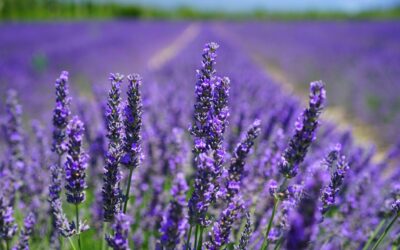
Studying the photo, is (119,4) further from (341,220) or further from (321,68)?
(341,220)

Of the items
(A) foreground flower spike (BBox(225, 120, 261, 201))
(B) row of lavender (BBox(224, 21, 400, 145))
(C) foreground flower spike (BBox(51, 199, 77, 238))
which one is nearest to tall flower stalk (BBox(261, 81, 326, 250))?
(A) foreground flower spike (BBox(225, 120, 261, 201))

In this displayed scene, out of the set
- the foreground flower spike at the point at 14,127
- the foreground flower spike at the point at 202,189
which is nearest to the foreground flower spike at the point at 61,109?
the foreground flower spike at the point at 202,189

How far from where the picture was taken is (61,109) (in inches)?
61.1

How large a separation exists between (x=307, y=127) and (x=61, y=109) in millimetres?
943

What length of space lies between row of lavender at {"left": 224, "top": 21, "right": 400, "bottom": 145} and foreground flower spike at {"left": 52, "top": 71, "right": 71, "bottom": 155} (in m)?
6.32

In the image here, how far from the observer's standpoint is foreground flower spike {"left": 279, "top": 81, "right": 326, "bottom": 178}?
1207mm

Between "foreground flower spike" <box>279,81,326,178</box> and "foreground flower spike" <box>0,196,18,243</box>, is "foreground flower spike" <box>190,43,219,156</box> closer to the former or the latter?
"foreground flower spike" <box>279,81,326,178</box>

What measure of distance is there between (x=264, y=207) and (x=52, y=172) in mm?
1289

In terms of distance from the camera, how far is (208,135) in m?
1.45

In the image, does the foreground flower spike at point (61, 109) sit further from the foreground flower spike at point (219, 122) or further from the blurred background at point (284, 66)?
the blurred background at point (284, 66)

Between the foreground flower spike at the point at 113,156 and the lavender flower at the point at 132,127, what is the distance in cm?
4

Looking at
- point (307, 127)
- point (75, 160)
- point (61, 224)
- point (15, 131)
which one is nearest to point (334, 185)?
point (307, 127)

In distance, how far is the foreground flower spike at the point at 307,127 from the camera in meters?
1.21

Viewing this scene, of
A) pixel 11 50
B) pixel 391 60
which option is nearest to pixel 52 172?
pixel 391 60
